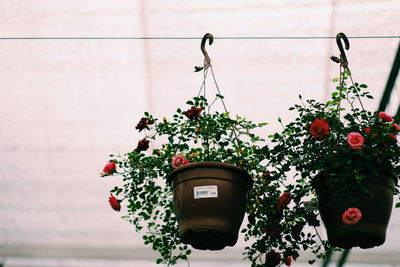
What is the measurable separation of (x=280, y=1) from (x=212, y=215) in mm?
1860

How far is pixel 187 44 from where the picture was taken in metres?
3.85

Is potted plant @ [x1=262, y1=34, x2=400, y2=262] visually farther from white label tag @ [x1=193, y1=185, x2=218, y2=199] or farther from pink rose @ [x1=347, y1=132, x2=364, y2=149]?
white label tag @ [x1=193, y1=185, x2=218, y2=199]

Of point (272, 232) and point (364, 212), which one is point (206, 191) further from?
point (364, 212)

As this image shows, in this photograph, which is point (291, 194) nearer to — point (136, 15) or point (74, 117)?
point (136, 15)

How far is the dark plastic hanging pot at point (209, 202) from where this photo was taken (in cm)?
223

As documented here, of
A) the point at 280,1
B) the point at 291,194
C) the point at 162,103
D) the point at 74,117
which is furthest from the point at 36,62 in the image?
the point at 291,194

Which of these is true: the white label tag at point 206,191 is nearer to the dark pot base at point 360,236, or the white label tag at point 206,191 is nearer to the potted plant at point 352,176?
the potted plant at point 352,176

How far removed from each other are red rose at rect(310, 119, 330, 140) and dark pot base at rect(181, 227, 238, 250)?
1.65 ft

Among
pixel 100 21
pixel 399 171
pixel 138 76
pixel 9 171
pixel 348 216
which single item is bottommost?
pixel 348 216

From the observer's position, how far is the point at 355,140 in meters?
2.37

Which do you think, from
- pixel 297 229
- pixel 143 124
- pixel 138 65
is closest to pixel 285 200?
pixel 297 229

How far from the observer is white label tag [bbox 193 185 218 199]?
2.25 m

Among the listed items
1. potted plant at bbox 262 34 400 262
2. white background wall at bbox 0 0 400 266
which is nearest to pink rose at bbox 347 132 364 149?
potted plant at bbox 262 34 400 262

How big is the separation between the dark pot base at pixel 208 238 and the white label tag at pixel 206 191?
0.12m
